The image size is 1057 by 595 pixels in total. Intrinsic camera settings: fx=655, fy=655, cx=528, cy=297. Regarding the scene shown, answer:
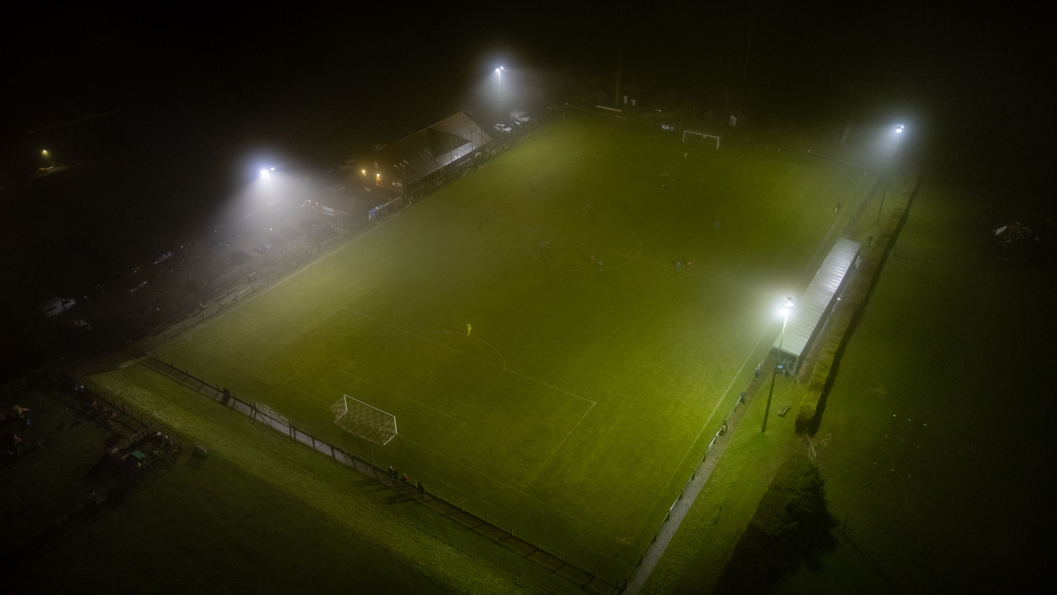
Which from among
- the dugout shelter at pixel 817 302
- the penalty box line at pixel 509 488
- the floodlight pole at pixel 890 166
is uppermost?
the floodlight pole at pixel 890 166

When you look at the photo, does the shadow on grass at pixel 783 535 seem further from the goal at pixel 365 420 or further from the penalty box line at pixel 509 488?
the goal at pixel 365 420

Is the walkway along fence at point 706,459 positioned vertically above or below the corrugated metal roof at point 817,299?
below

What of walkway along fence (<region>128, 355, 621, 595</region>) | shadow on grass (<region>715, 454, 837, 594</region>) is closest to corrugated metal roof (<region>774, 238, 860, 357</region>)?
Answer: shadow on grass (<region>715, 454, 837, 594</region>)

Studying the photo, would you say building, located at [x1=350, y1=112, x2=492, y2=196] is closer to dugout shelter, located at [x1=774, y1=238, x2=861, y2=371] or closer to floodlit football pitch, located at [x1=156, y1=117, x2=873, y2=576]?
floodlit football pitch, located at [x1=156, y1=117, x2=873, y2=576]

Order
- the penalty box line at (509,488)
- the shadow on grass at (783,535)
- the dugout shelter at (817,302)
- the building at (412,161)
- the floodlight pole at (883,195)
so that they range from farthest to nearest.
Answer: the building at (412,161)
the floodlight pole at (883,195)
the dugout shelter at (817,302)
the penalty box line at (509,488)
the shadow on grass at (783,535)

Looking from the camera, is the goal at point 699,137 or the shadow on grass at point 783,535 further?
the goal at point 699,137

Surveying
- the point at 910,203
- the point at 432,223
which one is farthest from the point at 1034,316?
the point at 432,223

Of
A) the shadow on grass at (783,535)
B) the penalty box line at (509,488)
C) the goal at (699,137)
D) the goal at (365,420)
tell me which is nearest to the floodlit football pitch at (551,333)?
the penalty box line at (509,488)

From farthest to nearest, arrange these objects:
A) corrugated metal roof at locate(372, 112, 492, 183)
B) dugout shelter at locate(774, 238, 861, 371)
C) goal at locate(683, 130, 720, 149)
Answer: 1. goal at locate(683, 130, 720, 149)
2. corrugated metal roof at locate(372, 112, 492, 183)
3. dugout shelter at locate(774, 238, 861, 371)
